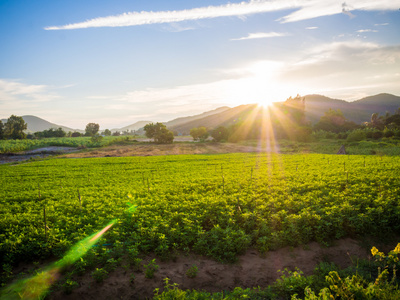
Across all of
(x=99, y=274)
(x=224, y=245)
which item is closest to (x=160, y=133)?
(x=224, y=245)

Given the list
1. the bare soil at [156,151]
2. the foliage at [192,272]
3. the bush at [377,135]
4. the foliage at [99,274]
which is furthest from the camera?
the bush at [377,135]

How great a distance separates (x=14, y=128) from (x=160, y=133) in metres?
62.4

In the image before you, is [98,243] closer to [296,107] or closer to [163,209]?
[163,209]

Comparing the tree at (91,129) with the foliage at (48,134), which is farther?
the tree at (91,129)

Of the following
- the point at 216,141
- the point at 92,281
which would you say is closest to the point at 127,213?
the point at 92,281

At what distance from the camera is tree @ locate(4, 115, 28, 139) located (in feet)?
294

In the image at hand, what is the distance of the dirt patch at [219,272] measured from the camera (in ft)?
21.7

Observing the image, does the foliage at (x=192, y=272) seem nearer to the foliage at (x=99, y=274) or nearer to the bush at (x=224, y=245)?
the bush at (x=224, y=245)

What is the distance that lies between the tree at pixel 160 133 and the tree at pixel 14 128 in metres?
53.3

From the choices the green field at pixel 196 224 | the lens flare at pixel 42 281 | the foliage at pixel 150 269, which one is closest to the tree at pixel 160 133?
the green field at pixel 196 224

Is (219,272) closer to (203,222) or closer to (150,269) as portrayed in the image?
(150,269)

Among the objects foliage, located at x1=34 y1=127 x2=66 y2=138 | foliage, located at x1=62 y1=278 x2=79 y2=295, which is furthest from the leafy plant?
foliage, located at x1=34 y1=127 x2=66 y2=138

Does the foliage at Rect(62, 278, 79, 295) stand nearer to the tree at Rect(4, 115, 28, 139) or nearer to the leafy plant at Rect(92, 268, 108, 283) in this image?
the leafy plant at Rect(92, 268, 108, 283)

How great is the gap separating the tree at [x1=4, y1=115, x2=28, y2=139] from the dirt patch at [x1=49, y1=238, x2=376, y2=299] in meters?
110
